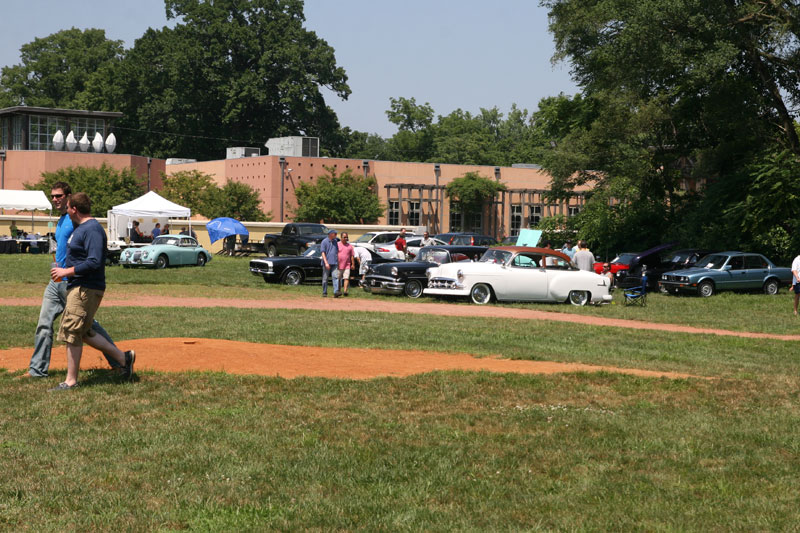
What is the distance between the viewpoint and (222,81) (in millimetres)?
88312

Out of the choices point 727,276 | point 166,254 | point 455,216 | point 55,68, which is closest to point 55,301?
point 727,276

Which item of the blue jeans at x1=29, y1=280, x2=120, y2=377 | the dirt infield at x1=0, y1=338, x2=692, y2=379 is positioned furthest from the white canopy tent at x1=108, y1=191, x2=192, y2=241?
the blue jeans at x1=29, y1=280, x2=120, y2=377

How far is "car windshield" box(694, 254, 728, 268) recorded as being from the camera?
29984mm

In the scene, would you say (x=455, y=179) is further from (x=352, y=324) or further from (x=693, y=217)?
(x=352, y=324)

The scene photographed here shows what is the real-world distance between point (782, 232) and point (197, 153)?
6666 cm

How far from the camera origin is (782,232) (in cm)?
3378

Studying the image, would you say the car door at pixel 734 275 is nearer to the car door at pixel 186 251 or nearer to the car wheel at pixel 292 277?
the car wheel at pixel 292 277

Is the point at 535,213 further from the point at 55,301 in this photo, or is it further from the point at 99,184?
the point at 55,301

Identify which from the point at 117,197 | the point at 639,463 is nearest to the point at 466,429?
the point at 639,463

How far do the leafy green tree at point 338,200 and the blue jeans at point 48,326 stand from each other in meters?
50.6

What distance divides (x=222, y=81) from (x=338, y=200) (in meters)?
32.7

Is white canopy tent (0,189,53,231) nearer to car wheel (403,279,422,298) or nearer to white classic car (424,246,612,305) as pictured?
car wheel (403,279,422,298)

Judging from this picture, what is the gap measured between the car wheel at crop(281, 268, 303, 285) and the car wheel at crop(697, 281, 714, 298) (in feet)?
39.6

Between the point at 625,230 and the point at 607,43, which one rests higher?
the point at 607,43
